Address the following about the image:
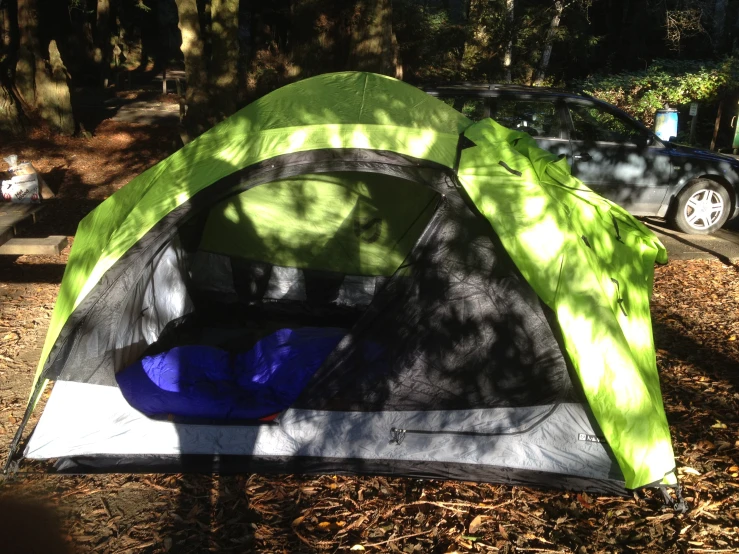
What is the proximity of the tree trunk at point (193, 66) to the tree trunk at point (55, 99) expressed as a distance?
3853 millimetres

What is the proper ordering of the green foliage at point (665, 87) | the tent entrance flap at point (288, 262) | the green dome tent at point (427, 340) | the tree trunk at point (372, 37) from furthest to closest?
the green foliage at point (665, 87) → the tree trunk at point (372, 37) → the tent entrance flap at point (288, 262) → the green dome tent at point (427, 340)

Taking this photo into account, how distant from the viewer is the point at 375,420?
3898 mm

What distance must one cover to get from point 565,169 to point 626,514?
210 cm

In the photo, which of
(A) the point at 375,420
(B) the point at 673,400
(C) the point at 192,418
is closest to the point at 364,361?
(A) the point at 375,420

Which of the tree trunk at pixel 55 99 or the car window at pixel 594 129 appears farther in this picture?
the tree trunk at pixel 55 99

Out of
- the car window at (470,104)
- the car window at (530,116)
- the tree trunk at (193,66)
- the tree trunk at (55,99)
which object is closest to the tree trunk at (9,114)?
the tree trunk at (55,99)

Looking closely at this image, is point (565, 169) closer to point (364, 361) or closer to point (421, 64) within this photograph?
point (364, 361)

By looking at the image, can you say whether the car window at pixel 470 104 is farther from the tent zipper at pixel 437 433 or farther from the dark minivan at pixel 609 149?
the tent zipper at pixel 437 433

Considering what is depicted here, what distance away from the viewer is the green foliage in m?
16.5

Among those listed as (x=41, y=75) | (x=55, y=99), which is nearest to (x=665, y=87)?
(x=55, y=99)

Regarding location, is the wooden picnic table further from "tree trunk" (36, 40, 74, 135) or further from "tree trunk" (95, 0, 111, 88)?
"tree trunk" (95, 0, 111, 88)

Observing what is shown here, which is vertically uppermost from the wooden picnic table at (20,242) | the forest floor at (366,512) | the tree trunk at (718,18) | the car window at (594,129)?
the tree trunk at (718,18)

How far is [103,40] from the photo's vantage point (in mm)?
25781

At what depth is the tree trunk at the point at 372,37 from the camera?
1064 cm
